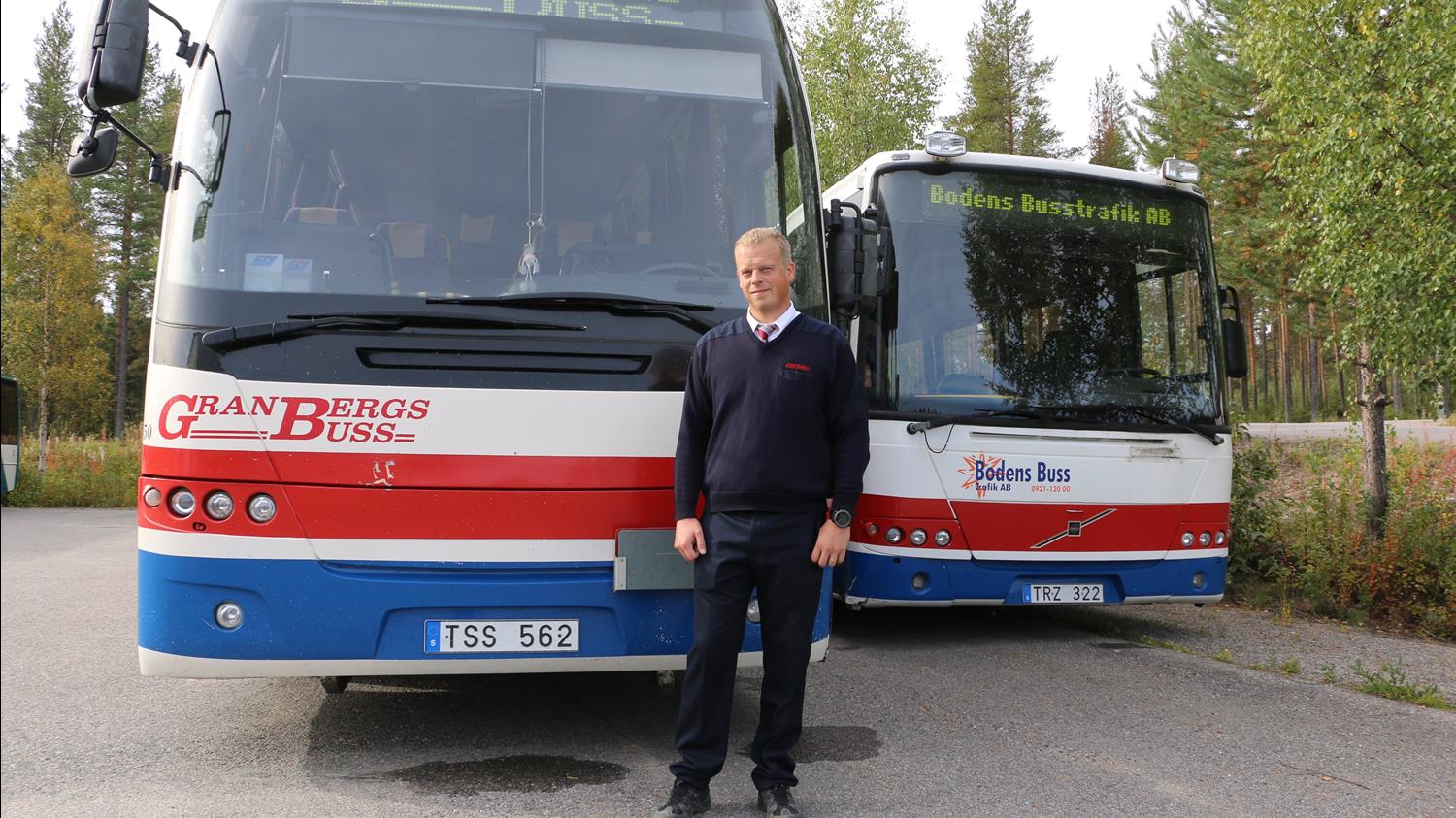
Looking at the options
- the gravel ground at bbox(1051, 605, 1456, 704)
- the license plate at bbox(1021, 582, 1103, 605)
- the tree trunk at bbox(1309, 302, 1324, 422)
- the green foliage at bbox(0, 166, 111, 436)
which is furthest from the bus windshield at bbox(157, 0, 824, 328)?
the tree trunk at bbox(1309, 302, 1324, 422)

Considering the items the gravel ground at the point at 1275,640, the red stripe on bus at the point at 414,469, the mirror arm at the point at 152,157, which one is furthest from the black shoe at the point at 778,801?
the gravel ground at the point at 1275,640

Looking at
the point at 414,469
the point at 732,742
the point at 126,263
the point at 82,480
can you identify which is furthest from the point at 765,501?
the point at 126,263

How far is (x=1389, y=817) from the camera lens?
3.99 meters

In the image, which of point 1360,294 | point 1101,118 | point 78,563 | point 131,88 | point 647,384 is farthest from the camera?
point 1101,118

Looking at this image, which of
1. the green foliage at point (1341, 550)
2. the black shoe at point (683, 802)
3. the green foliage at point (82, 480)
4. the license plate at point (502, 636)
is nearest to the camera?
the black shoe at point (683, 802)

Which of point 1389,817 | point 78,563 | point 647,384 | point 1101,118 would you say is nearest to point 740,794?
point 647,384

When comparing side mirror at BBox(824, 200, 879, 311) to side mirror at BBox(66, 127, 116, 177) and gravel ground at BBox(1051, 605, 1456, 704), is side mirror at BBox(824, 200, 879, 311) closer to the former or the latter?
side mirror at BBox(66, 127, 116, 177)

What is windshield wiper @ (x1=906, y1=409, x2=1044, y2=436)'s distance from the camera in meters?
6.71

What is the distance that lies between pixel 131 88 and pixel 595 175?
166 centimetres

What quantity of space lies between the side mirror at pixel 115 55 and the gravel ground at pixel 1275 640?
6468 millimetres

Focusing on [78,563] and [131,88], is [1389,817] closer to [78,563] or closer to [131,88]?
[131,88]

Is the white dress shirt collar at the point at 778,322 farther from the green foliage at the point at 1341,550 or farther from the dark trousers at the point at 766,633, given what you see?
the green foliage at the point at 1341,550

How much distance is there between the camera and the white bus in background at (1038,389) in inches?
266

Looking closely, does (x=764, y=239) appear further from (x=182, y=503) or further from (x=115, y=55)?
(x=115, y=55)
